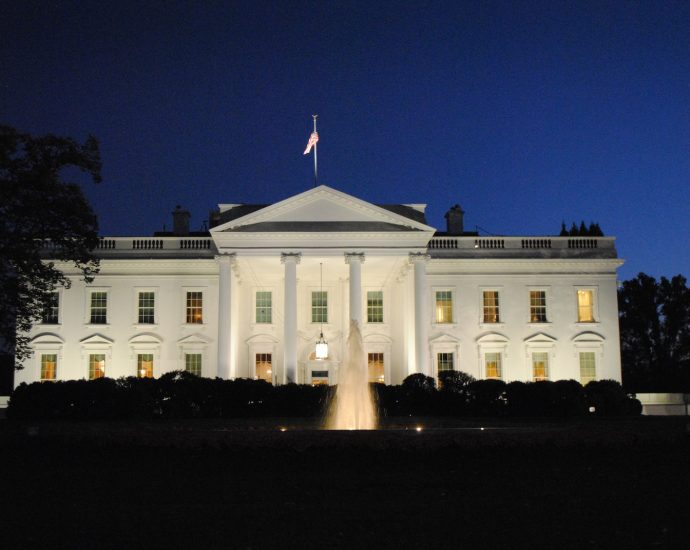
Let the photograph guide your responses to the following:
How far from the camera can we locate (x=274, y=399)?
3122 centimetres

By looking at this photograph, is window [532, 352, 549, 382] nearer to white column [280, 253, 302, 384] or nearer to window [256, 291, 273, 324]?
white column [280, 253, 302, 384]

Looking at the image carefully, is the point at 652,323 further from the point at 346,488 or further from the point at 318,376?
the point at 346,488

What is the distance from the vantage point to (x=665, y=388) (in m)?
53.0

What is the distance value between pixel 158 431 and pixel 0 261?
12039 millimetres

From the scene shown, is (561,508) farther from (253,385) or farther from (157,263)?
(157,263)

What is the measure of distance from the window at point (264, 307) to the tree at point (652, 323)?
3355 centimetres

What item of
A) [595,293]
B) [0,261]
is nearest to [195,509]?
[0,261]

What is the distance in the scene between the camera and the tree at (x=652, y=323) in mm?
61812

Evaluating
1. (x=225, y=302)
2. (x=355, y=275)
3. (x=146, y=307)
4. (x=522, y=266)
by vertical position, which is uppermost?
(x=522, y=266)

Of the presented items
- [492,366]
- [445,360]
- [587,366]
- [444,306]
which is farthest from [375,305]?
[587,366]

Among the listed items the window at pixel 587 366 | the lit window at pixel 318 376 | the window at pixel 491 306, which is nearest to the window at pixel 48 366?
the lit window at pixel 318 376

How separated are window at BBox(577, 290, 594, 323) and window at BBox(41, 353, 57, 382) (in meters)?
27.6

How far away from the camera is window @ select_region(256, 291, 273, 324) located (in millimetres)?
41312

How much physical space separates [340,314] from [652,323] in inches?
1318
